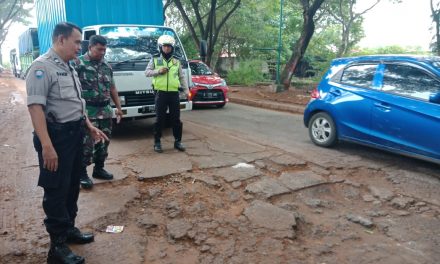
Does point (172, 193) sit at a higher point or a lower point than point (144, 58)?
lower

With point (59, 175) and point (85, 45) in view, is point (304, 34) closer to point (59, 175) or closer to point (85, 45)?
point (85, 45)

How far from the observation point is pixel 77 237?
10.2 ft

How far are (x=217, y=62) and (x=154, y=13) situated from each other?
47.7 ft

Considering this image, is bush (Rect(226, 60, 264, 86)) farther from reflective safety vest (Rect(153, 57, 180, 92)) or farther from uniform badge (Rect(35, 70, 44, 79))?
uniform badge (Rect(35, 70, 44, 79))

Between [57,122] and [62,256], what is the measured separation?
3.37 ft

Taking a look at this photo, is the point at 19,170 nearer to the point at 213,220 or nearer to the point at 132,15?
the point at 213,220

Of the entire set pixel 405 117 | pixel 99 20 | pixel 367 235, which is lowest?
pixel 367 235

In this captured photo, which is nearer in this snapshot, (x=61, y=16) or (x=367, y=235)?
(x=367, y=235)

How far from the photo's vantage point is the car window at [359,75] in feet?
18.4

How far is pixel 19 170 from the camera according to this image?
5.06 meters

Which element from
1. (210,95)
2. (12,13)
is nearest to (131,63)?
(210,95)

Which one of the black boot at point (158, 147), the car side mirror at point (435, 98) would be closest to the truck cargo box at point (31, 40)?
the black boot at point (158, 147)

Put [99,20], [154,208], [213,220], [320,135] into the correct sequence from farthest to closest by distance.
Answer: [99,20] < [320,135] < [154,208] < [213,220]

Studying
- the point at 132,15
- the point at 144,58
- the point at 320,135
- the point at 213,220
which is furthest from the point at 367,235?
the point at 132,15
